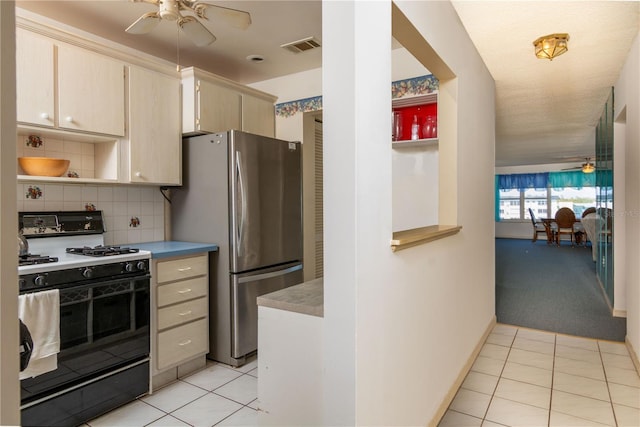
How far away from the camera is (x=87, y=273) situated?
204 cm

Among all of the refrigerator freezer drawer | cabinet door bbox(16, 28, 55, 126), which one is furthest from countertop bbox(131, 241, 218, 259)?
cabinet door bbox(16, 28, 55, 126)

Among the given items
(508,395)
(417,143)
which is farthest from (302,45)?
(508,395)

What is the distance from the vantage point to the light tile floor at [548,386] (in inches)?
79.9

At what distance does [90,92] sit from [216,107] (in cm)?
93

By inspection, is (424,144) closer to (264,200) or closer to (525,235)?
(264,200)

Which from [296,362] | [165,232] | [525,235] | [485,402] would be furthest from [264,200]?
[525,235]

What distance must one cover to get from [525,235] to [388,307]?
1178cm

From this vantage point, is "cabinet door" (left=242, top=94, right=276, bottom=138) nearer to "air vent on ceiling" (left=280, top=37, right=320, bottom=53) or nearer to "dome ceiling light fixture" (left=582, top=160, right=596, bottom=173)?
"air vent on ceiling" (left=280, top=37, right=320, bottom=53)

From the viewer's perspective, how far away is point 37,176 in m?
2.20

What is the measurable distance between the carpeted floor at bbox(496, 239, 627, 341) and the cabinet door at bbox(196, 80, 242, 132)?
317 cm

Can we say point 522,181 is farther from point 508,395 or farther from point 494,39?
point 508,395

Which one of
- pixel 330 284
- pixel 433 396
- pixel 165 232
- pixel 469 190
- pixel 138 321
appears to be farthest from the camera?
pixel 165 232

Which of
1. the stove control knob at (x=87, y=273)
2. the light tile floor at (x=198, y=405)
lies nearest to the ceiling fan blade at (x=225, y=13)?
the stove control knob at (x=87, y=273)

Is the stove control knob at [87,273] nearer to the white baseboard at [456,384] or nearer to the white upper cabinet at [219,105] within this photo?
the white upper cabinet at [219,105]
